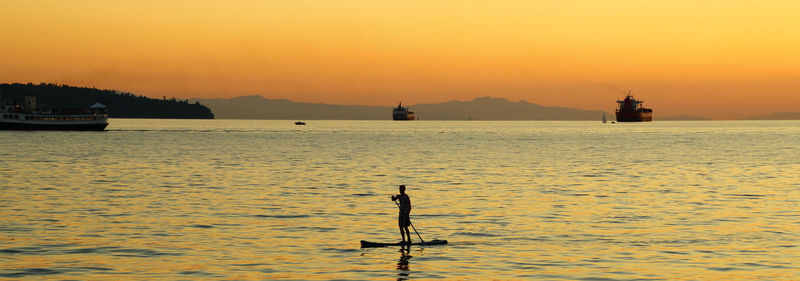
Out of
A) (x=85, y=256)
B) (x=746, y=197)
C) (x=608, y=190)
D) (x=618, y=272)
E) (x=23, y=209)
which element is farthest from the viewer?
(x=608, y=190)

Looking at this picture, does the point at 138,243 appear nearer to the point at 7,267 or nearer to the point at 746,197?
the point at 7,267

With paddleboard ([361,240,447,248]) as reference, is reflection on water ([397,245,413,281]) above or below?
below

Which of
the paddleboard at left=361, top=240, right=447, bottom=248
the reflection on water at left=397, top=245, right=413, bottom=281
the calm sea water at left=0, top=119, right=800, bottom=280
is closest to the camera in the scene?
the reflection on water at left=397, top=245, right=413, bottom=281

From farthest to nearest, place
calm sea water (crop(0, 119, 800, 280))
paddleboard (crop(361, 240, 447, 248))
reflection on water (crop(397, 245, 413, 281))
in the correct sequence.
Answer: paddleboard (crop(361, 240, 447, 248)) < calm sea water (crop(0, 119, 800, 280)) < reflection on water (crop(397, 245, 413, 281))

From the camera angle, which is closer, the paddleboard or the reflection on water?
the reflection on water

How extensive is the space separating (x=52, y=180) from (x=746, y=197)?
43182 millimetres

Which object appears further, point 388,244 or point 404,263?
point 388,244

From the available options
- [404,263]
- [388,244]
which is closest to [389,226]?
[388,244]

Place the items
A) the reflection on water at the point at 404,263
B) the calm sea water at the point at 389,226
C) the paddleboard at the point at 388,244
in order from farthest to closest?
the paddleboard at the point at 388,244 → the calm sea water at the point at 389,226 → the reflection on water at the point at 404,263

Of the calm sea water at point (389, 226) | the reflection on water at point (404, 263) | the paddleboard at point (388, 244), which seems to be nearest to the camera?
the reflection on water at point (404, 263)

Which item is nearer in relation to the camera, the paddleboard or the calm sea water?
the calm sea water

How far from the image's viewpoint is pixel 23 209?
140 ft

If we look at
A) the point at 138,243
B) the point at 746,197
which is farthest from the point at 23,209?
the point at 746,197

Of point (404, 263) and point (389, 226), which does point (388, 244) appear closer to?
point (404, 263)
